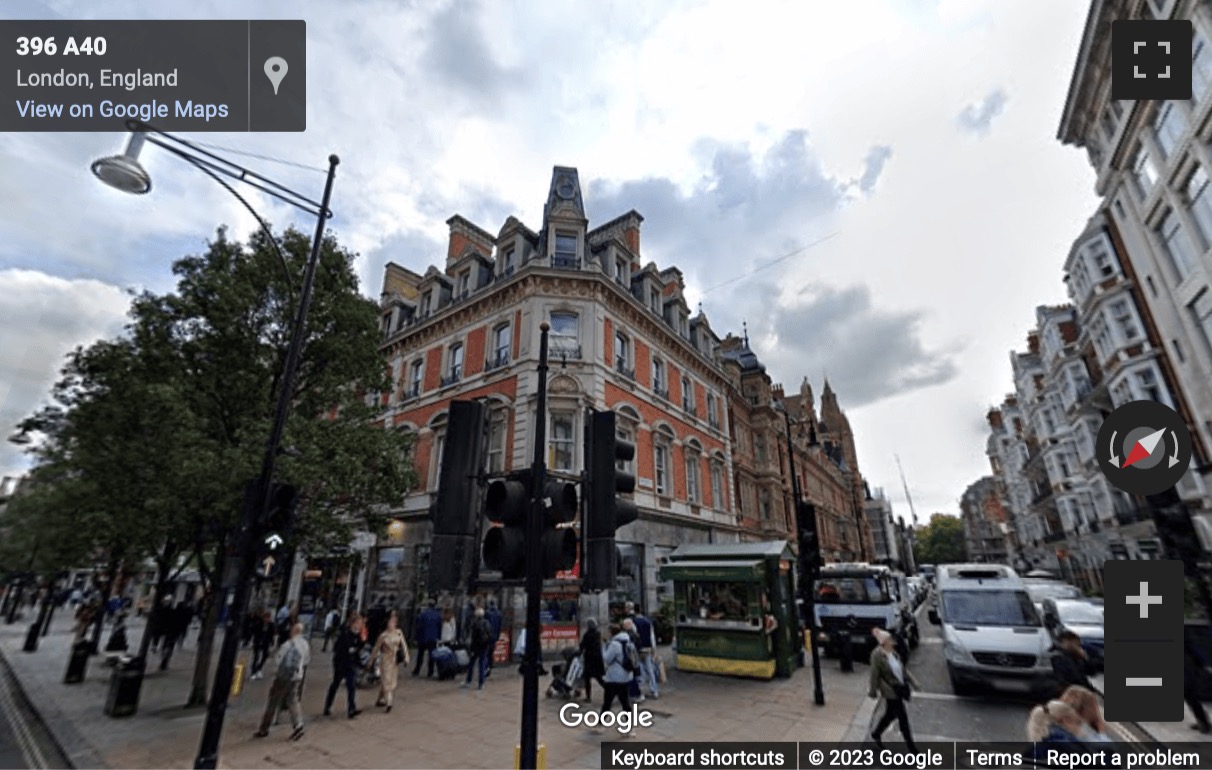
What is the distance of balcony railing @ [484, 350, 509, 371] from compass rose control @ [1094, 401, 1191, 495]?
1671 cm

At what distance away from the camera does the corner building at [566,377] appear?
18281 mm

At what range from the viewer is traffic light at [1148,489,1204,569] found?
5859 mm

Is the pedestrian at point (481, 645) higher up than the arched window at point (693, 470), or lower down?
lower down

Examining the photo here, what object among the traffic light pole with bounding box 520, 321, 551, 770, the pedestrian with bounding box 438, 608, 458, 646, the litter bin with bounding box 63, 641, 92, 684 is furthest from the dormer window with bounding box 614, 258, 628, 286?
the litter bin with bounding box 63, 641, 92, 684

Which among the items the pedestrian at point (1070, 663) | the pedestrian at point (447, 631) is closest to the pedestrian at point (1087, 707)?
the pedestrian at point (1070, 663)

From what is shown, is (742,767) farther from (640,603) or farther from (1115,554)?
(1115,554)

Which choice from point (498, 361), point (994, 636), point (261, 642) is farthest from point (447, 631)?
point (994, 636)

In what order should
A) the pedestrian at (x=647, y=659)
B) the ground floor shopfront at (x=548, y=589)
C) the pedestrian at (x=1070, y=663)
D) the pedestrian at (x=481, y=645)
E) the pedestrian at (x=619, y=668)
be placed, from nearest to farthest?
the pedestrian at (x=1070, y=663) → the pedestrian at (x=619, y=668) → the pedestrian at (x=647, y=659) → the pedestrian at (x=481, y=645) → the ground floor shopfront at (x=548, y=589)

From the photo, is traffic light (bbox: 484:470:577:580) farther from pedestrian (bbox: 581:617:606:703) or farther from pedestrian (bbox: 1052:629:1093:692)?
pedestrian (bbox: 1052:629:1093:692)

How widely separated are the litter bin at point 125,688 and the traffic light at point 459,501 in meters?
9.36

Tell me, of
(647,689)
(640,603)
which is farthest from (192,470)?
(640,603)

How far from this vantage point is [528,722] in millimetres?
4223

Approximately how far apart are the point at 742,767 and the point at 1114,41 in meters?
11.0

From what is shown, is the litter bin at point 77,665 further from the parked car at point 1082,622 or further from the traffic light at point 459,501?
the parked car at point 1082,622
